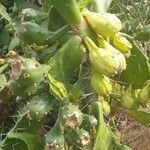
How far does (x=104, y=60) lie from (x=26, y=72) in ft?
0.74

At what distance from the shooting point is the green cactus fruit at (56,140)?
1.48m

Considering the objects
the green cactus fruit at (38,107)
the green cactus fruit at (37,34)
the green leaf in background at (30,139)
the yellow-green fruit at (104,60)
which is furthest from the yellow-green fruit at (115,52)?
the green leaf in background at (30,139)

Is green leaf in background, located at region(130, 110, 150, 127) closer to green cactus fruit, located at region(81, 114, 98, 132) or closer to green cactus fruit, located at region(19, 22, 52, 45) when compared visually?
green cactus fruit, located at region(81, 114, 98, 132)

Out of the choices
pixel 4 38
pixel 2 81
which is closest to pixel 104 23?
pixel 2 81

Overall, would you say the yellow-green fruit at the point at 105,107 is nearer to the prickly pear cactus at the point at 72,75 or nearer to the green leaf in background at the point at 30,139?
the prickly pear cactus at the point at 72,75

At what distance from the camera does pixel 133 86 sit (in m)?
1.80

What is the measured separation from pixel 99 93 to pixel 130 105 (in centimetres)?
24

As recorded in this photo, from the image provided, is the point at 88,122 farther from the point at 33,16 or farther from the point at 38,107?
the point at 33,16

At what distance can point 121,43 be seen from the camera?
5.34ft

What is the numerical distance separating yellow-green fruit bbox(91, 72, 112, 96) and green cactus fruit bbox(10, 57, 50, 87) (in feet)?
0.53

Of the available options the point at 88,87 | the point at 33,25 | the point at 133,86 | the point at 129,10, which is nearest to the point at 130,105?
the point at 133,86

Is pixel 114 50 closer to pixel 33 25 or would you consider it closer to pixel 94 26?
pixel 94 26

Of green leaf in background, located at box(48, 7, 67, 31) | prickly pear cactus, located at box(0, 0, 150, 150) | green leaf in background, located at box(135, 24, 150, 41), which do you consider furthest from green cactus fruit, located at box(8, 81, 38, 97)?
green leaf in background, located at box(135, 24, 150, 41)

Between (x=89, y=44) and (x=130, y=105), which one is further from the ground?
(x=89, y=44)
